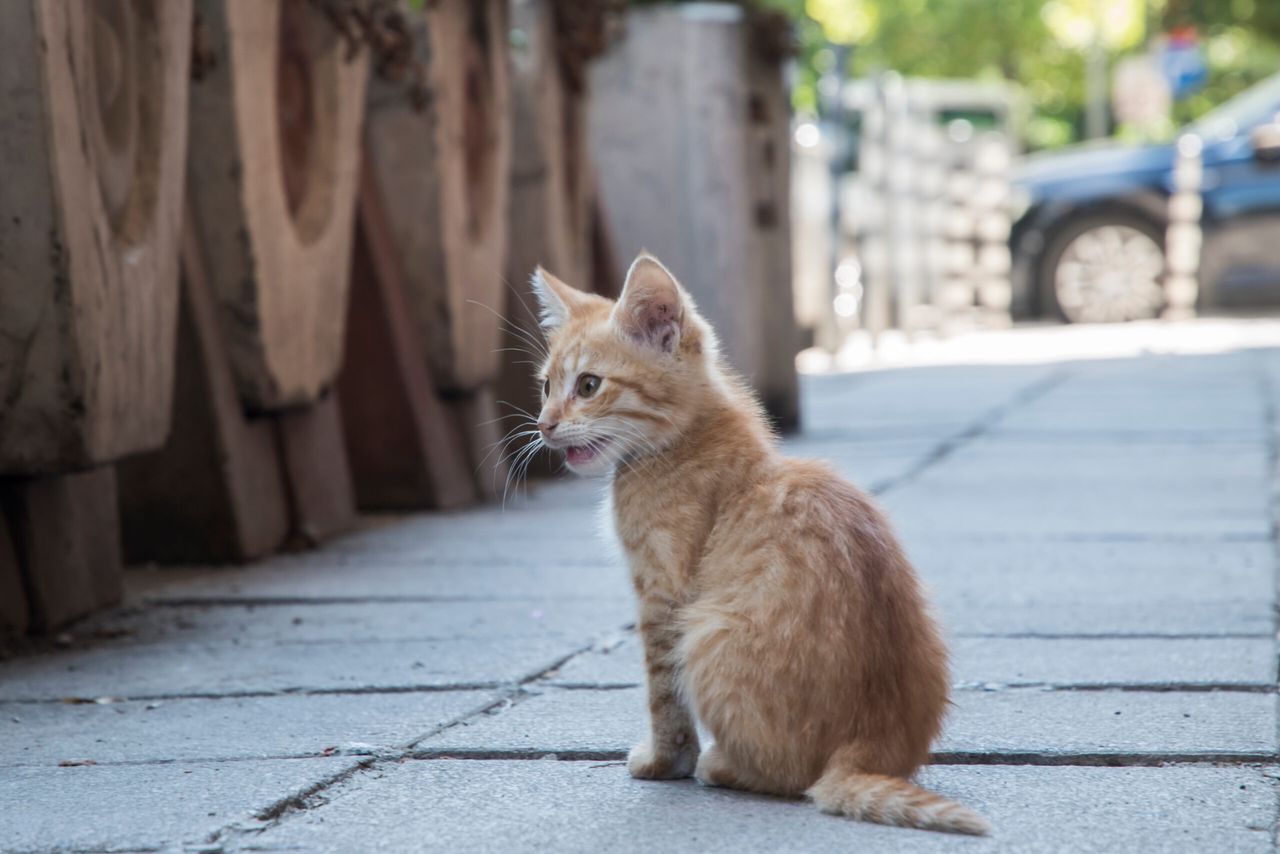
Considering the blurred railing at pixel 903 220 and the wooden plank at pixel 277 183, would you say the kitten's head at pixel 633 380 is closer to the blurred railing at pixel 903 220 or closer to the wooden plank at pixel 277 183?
the wooden plank at pixel 277 183

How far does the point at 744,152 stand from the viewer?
26.6 feet

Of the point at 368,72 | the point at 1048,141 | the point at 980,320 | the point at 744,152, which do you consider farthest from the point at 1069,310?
the point at 1048,141

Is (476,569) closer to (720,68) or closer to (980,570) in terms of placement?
(980,570)

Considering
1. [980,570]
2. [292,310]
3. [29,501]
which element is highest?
[292,310]

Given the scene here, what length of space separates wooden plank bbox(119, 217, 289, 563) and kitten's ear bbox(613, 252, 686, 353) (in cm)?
209

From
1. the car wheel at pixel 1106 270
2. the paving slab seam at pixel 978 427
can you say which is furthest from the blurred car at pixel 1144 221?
the paving slab seam at pixel 978 427

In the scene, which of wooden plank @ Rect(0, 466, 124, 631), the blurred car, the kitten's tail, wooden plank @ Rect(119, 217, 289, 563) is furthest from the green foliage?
the kitten's tail

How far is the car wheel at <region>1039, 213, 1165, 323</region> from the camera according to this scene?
16062 mm

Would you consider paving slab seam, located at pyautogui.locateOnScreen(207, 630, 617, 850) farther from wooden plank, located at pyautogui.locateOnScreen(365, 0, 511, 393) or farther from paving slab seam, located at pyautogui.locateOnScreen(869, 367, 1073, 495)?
paving slab seam, located at pyautogui.locateOnScreen(869, 367, 1073, 495)

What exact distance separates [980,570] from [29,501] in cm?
237

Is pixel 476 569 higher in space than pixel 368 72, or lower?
lower

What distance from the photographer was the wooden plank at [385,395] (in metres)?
5.75

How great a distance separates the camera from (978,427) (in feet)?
26.7

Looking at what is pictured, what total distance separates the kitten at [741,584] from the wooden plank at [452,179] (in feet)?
9.33
